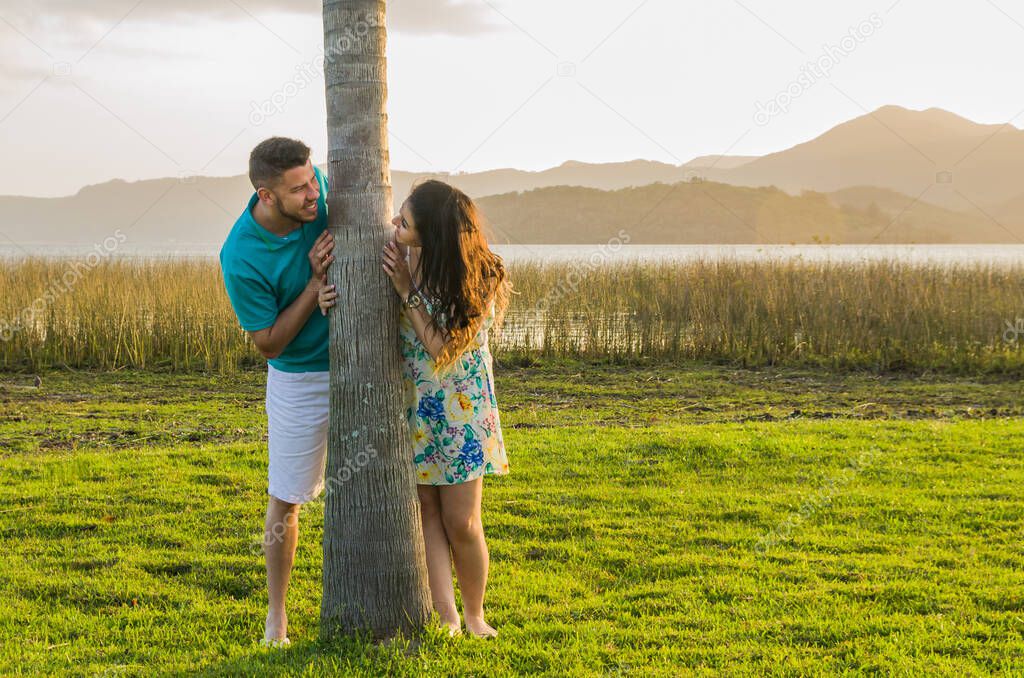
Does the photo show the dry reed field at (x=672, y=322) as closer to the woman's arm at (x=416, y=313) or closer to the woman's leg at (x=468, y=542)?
the woman's leg at (x=468, y=542)

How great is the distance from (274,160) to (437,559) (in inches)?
63.3

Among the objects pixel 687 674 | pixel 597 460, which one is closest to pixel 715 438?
pixel 597 460

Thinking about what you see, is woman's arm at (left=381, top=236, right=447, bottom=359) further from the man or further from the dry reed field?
the dry reed field

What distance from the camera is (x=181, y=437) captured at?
7.74m

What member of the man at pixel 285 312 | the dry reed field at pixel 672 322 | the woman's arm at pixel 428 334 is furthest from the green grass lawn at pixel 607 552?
the dry reed field at pixel 672 322

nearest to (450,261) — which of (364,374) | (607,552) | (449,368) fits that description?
(449,368)

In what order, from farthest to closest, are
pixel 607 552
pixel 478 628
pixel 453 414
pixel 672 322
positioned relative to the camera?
pixel 672 322
pixel 607 552
pixel 478 628
pixel 453 414

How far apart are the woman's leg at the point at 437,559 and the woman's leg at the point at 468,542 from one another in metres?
0.05

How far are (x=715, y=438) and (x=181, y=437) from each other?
14.5ft

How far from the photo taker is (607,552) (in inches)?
180

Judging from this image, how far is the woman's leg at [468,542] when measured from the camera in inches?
135

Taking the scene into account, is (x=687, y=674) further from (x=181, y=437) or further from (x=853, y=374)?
(x=853, y=374)

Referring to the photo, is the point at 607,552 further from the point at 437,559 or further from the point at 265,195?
the point at 265,195

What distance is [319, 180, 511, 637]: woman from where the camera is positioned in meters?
3.24
